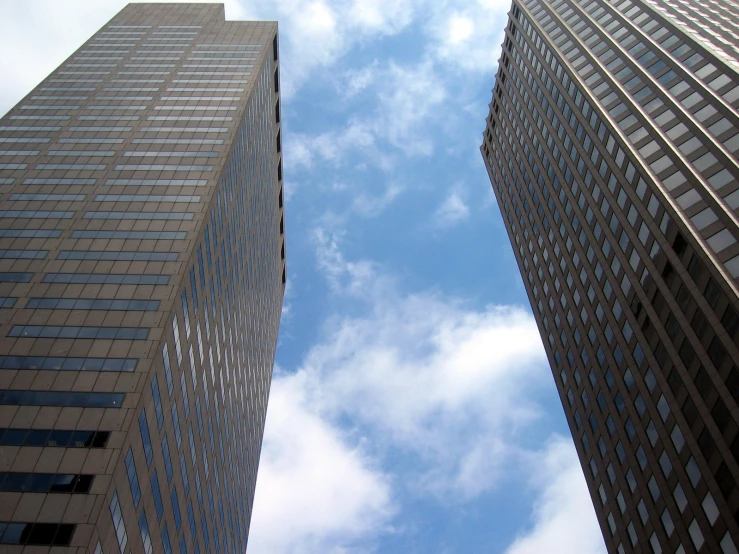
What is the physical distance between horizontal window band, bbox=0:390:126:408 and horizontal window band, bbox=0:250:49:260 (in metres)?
15.9

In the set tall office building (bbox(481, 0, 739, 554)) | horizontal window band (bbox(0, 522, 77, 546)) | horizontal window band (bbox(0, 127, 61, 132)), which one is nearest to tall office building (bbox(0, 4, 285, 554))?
horizontal window band (bbox(0, 522, 77, 546))

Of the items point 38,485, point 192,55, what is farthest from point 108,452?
point 192,55

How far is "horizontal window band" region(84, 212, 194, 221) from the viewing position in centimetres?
6188

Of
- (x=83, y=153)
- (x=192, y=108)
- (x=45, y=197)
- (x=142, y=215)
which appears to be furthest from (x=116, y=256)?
(x=192, y=108)

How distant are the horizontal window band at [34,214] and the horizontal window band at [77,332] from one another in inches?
598

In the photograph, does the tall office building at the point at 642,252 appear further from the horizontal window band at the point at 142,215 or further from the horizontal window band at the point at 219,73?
the horizontal window band at the point at 219,73

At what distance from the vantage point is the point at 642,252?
5291 centimetres

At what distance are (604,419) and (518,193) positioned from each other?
38.6 meters

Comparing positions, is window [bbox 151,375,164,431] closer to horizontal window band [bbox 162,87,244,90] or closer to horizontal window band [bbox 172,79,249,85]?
horizontal window band [bbox 162,87,244,90]

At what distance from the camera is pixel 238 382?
279ft

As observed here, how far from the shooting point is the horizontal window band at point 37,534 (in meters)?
36.8

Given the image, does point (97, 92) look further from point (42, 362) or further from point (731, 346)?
point (731, 346)

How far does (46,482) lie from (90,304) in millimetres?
16263

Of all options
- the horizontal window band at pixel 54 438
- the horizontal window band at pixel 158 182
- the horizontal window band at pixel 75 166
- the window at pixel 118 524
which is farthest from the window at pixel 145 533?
the horizontal window band at pixel 75 166
